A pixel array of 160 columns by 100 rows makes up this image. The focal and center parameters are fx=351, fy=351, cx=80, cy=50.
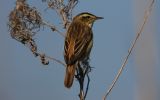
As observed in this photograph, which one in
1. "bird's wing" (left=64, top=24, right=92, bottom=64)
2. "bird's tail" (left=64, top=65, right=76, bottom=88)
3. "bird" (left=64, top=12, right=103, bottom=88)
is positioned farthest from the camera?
"bird's wing" (left=64, top=24, right=92, bottom=64)

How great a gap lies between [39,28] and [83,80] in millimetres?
850

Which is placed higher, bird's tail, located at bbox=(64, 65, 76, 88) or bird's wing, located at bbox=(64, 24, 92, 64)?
bird's wing, located at bbox=(64, 24, 92, 64)

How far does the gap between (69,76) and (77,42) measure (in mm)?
884

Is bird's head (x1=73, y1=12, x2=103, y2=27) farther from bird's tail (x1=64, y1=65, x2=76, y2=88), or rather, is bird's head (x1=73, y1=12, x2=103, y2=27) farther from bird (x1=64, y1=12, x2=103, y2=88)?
bird's tail (x1=64, y1=65, x2=76, y2=88)

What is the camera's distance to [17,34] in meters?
3.79

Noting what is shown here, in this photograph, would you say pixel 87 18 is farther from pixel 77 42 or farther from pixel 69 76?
pixel 69 76

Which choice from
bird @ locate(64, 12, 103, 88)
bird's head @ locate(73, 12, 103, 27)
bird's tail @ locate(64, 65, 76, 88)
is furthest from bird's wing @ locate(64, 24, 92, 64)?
bird's head @ locate(73, 12, 103, 27)

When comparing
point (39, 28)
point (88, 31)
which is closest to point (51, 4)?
point (39, 28)

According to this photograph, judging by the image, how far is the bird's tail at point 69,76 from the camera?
3594mm

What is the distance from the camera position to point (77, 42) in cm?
448

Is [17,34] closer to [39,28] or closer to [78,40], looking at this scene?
[39,28]

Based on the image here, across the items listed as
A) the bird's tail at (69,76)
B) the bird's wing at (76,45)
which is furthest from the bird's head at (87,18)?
the bird's tail at (69,76)

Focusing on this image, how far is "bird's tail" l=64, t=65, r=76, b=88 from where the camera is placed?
3.59 m

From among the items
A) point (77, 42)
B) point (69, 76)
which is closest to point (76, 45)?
point (77, 42)
